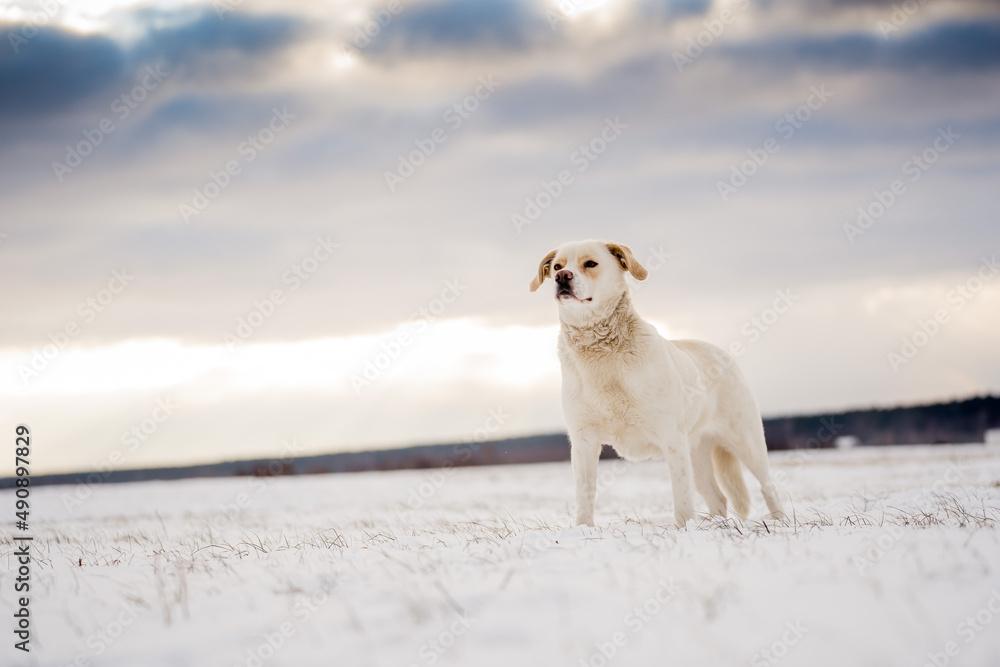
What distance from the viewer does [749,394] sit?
768 centimetres

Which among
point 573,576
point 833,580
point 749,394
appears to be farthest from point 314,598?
point 749,394

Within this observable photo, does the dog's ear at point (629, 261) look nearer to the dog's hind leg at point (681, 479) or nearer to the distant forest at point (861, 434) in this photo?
the dog's hind leg at point (681, 479)

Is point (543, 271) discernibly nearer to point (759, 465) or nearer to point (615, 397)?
point (615, 397)

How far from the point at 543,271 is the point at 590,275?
0.80m

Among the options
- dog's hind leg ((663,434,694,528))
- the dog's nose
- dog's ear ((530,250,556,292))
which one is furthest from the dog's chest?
dog's ear ((530,250,556,292))

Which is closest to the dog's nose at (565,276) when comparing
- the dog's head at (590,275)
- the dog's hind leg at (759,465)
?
the dog's head at (590,275)

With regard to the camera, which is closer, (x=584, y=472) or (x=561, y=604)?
(x=561, y=604)

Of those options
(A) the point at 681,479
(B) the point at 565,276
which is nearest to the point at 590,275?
(B) the point at 565,276

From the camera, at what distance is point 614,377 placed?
20.2 ft

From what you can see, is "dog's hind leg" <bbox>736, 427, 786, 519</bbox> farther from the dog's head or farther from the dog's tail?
the dog's head

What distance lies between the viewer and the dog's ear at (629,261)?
654cm

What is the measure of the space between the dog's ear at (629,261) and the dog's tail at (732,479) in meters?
2.42

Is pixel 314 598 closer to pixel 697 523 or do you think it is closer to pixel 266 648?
pixel 266 648

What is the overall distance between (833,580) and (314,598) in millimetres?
2599
